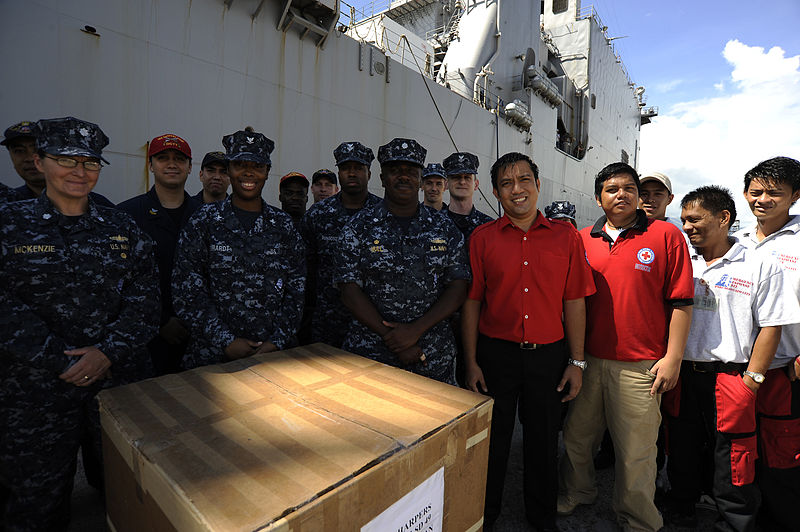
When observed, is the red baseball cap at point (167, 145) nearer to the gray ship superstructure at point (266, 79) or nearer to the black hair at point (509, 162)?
the black hair at point (509, 162)

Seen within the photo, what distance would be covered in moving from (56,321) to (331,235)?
1358mm

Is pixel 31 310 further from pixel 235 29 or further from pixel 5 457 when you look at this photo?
pixel 235 29

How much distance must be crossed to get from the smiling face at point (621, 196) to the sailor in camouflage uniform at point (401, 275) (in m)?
0.72

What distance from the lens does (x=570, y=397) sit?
174cm

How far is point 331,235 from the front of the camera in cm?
239

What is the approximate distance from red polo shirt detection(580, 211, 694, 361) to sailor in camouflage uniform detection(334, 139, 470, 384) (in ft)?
2.21

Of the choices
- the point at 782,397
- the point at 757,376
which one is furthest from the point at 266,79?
the point at 782,397

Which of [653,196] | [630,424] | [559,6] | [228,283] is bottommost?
[630,424]

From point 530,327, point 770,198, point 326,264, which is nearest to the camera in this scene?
point 530,327

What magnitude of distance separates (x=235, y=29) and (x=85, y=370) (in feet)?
16.0

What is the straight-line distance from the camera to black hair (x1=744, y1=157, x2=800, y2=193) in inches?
72.6

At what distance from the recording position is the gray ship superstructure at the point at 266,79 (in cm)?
349

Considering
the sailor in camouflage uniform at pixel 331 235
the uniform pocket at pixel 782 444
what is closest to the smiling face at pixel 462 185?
the sailor in camouflage uniform at pixel 331 235

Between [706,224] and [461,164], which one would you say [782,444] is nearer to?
[706,224]
